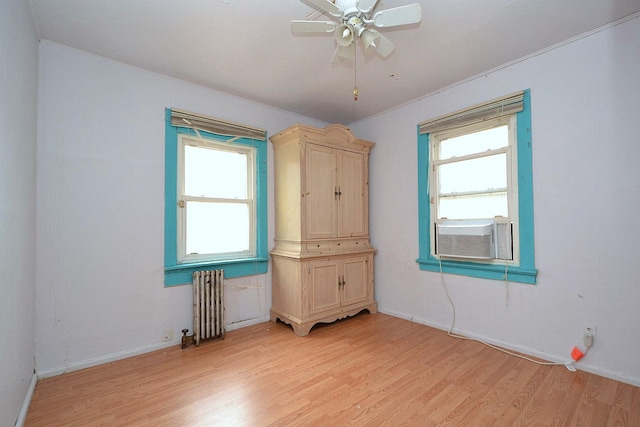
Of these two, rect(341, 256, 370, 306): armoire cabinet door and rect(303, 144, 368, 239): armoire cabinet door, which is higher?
rect(303, 144, 368, 239): armoire cabinet door

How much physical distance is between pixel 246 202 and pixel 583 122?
3.22 metres

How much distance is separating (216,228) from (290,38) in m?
2.02

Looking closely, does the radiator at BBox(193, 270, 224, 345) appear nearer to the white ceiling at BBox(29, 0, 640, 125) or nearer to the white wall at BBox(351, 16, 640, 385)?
the white ceiling at BBox(29, 0, 640, 125)

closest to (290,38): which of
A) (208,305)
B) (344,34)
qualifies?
(344,34)

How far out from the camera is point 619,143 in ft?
6.88

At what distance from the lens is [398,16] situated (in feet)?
5.25

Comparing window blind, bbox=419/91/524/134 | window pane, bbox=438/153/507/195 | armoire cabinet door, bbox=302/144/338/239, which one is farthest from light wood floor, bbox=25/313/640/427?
window blind, bbox=419/91/524/134

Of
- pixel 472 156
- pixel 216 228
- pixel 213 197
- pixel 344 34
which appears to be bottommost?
pixel 216 228

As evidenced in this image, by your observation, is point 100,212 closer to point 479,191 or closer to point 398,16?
point 398,16

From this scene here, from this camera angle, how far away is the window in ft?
9.21

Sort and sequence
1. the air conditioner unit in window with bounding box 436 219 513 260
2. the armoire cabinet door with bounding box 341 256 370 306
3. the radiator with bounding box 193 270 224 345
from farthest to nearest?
the armoire cabinet door with bounding box 341 256 370 306
the radiator with bounding box 193 270 224 345
the air conditioner unit in window with bounding box 436 219 513 260

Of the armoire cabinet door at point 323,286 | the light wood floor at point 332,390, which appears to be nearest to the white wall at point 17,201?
the light wood floor at point 332,390

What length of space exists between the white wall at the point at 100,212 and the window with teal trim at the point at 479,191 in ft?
7.08

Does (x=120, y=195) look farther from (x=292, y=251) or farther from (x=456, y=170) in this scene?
(x=456, y=170)
